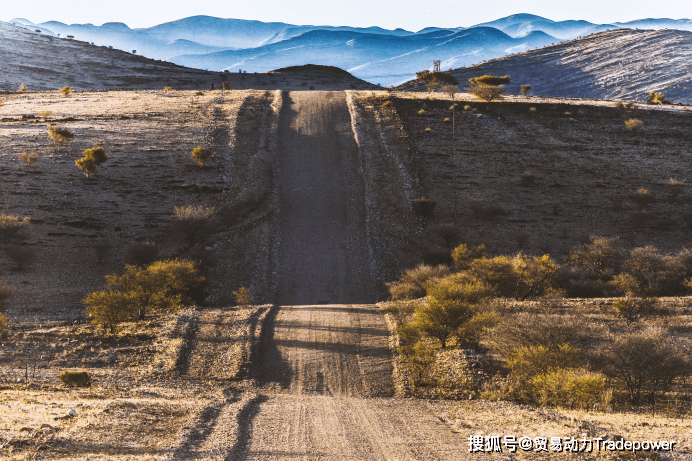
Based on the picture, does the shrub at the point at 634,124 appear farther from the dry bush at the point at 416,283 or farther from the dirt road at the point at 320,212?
the dry bush at the point at 416,283

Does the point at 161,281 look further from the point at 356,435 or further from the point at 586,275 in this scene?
the point at 586,275

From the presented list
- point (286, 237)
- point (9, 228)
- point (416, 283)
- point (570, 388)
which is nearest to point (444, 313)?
point (570, 388)

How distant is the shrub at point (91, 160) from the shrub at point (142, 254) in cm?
1044

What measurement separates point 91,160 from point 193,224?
11.3 m

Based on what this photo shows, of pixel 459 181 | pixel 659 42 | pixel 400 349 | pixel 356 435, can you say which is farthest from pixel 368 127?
pixel 659 42

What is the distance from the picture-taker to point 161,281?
2041cm

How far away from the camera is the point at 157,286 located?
794 inches

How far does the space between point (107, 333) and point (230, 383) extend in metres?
6.57

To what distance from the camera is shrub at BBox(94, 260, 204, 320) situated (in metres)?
19.2

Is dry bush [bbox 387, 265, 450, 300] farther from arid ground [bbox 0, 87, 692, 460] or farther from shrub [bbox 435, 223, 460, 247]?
shrub [bbox 435, 223, 460, 247]

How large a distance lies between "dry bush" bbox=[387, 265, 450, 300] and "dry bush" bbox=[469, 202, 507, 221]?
10.3 m

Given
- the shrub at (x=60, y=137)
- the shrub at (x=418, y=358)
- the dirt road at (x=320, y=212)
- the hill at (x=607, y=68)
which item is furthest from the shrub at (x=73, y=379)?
the hill at (x=607, y=68)

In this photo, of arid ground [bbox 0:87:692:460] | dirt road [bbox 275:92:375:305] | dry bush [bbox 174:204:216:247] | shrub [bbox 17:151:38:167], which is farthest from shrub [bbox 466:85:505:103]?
shrub [bbox 17:151:38:167]

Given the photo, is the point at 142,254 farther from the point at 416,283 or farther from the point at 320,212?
the point at 416,283
